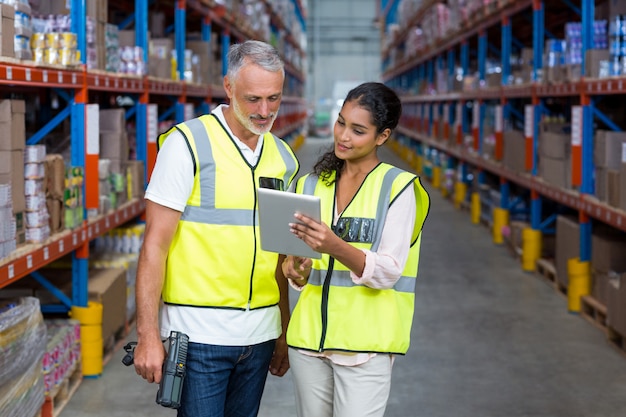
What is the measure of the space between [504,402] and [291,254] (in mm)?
2842

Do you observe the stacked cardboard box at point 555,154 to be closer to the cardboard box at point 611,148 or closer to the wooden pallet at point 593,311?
the cardboard box at point 611,148

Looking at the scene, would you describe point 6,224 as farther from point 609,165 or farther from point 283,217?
point 609,165

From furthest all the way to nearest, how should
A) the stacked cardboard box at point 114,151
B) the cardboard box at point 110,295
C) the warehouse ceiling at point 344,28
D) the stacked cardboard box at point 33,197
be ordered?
1. the warehouse ceiling at point 344,28
2. the stacked cardboard box at point 114,151
3. the cardboard box at point 110,295
4. the stacked cardboard box at point 33,197

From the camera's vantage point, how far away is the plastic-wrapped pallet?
365 centimetres

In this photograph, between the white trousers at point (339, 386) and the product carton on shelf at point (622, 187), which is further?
the product carton on shelf at point (622, 187)

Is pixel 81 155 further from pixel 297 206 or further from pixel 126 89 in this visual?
pixel 297 206

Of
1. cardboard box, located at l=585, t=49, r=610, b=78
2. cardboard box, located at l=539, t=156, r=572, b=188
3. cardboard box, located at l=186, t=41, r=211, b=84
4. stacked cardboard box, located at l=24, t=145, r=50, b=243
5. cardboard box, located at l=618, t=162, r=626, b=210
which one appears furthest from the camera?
cardboard box, located at l=186, t=41, r=211, b=84

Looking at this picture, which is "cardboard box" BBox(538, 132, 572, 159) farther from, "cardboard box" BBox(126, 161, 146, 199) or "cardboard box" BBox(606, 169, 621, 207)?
"cardboard box" BBox(126, 161, 146, 199)

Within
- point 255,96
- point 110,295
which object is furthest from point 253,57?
point 110,295

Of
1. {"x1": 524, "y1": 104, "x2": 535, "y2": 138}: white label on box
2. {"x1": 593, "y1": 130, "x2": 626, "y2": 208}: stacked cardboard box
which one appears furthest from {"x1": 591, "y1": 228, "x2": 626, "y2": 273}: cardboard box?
{"x1": 524, "y1": 104, "x2": 535, "y2": 138}: white label on box

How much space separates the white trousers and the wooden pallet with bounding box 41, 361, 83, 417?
2218mm

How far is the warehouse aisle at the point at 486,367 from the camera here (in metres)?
4.75

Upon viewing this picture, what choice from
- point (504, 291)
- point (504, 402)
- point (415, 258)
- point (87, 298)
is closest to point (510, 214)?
point (504, 291)

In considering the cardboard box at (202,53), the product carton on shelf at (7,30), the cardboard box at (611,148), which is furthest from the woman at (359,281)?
the cardboard box at (202,53)
